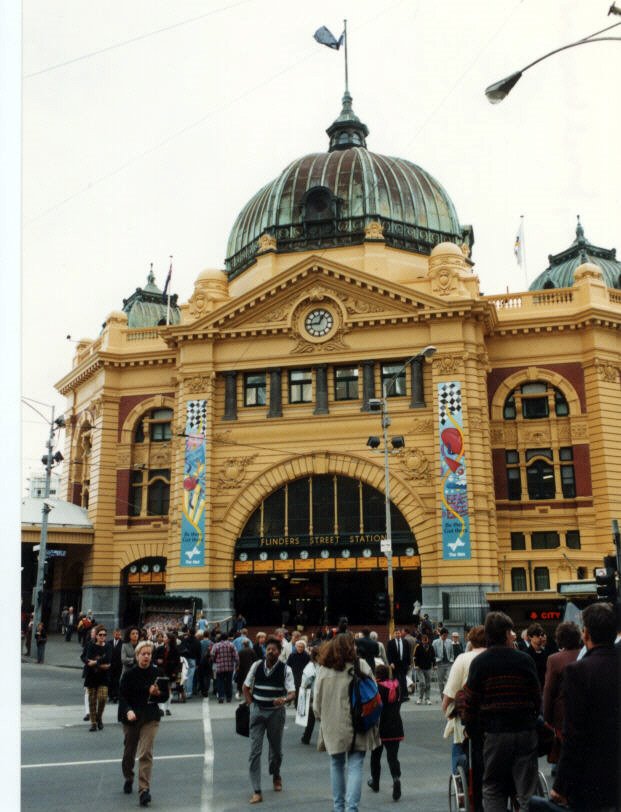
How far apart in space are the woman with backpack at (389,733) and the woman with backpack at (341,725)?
2311 mm

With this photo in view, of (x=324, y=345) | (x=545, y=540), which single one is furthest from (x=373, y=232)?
(x=545, y=540)

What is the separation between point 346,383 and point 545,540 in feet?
40.9

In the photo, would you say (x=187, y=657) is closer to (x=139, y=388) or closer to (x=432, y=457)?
(x=432, y=457)

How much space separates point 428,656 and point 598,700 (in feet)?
61.0

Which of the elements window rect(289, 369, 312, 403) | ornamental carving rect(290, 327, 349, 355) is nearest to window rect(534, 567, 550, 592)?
window rect(289, 369, 312, 403)

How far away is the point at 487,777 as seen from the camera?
7570mm

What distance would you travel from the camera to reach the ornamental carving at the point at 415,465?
129ft

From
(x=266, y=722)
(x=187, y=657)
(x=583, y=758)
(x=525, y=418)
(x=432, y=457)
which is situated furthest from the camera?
(x=525, y=418)

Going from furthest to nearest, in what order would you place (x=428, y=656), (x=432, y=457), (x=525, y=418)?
1. (x=525, y=418)
2. (x=432, y=457)
3. (x=428, y=656)

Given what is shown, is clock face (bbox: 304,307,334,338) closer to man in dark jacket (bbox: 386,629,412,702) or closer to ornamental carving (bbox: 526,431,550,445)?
ornamental carving (bbox: 526,431,550,445)

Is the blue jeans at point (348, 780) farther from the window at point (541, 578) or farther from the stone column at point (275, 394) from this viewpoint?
the stone column at point (275, 394)

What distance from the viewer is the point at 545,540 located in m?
40.7

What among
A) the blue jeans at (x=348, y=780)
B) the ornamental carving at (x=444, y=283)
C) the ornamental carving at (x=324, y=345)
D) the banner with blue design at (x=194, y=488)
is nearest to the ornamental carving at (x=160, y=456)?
the banner with blue design at (x=194, y=488)

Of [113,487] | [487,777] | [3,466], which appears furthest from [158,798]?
[113,487]
